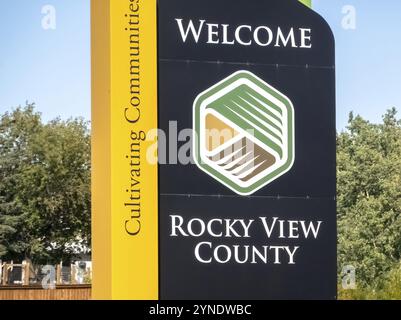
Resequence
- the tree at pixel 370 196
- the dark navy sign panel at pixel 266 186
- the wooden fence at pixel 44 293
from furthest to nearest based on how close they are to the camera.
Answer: the tree at pixel 370 196 < the wooden fence at pixel 44 293 < the dark navy sign panel at pixel 266 186

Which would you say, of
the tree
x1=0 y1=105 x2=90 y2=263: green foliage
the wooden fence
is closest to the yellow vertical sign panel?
the wooden fence

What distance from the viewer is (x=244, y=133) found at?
34.5ft

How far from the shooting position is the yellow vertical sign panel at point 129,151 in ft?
33.1

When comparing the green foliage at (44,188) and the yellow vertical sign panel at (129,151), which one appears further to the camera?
the green foliage at (44,188)

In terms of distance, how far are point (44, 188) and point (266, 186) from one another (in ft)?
126

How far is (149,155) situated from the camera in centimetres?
1020

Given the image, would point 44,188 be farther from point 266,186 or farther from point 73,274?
point 266,186

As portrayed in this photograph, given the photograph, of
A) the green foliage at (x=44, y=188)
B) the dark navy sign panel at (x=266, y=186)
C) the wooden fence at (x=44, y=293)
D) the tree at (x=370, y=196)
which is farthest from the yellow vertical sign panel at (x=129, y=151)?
the green foliage at (x=44, y=188)

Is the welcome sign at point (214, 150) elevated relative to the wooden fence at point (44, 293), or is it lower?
elevated

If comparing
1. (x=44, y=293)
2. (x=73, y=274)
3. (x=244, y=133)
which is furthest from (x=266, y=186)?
(x=73, y=274)

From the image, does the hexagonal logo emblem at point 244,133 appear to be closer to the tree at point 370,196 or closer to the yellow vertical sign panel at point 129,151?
the yellow vertical sign panel at point 129,151

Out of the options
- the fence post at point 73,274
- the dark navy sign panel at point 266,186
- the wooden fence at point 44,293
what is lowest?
the fence post at point 73,274
